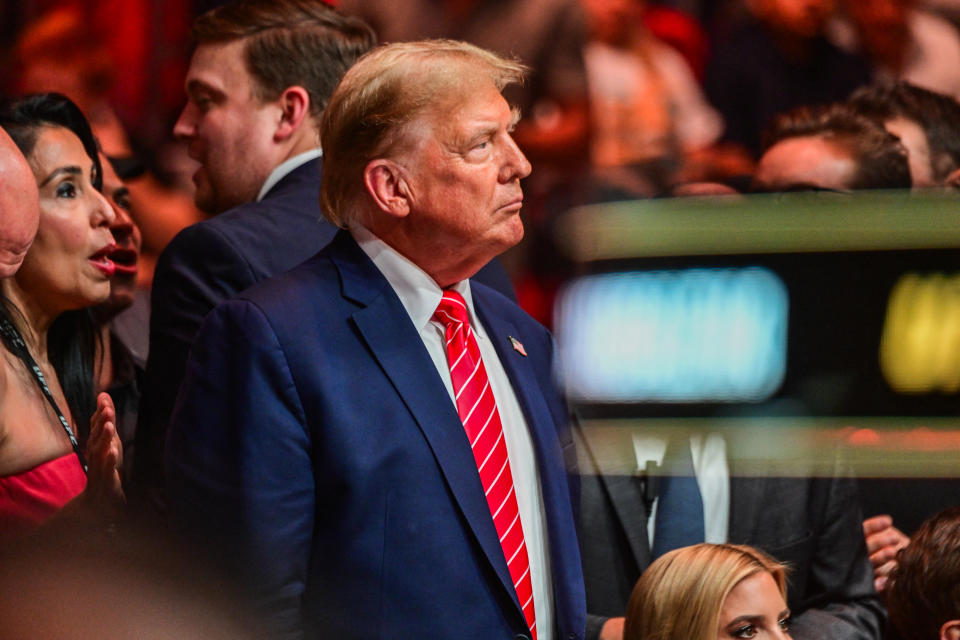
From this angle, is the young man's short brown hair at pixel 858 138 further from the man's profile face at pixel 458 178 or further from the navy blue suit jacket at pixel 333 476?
the navy blue suit jacket at pixel 333 476

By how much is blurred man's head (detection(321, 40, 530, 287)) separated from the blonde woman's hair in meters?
0.62

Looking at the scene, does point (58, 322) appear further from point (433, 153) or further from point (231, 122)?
point (433, 153)

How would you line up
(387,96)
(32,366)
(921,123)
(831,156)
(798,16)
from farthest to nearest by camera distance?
(798,16)
(921,123)
(831,156)
(32,366)
(387,96)

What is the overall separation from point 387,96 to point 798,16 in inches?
95.4

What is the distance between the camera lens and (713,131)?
4023 mm

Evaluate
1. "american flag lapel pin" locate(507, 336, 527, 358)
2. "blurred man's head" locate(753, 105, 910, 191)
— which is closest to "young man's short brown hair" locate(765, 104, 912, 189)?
"blurred man's head" locate(753, 105, 910, 191)

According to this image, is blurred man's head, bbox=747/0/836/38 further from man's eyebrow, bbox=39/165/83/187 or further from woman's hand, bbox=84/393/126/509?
woman's hand, bbox=84/393/126/509

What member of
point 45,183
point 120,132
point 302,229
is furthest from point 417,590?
point 120,132

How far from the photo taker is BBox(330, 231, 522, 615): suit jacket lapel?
5.75 ft

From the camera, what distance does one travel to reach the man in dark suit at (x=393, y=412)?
1.71m

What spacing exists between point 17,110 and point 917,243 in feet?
5.95

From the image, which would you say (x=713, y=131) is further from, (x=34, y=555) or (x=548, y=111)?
(x=34, y=555)

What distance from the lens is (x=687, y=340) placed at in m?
2.79

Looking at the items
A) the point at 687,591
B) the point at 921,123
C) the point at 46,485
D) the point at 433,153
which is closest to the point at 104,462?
the point at 46,485
